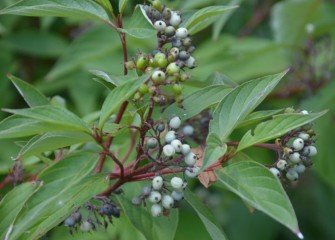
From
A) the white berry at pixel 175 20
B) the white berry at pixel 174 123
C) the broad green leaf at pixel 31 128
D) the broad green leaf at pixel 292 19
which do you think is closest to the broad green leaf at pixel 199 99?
the white berry at pixel 174 123

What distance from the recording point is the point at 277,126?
1.25 m

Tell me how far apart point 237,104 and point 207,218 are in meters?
0.24

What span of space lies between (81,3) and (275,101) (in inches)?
65.0

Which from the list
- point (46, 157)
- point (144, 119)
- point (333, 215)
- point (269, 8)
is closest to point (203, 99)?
point (144, 119)

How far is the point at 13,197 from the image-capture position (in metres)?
1.39

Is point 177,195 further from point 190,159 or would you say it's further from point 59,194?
point 59,194

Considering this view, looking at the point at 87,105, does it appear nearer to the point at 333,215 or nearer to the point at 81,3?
the point at 81,3

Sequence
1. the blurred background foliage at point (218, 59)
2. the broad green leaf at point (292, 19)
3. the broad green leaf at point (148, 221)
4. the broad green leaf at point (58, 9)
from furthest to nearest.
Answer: the broad green leaf at point (292, 19) → the blurred background foliage at point (218, 59) → the broad green leaf at point (148, 221) → the broad green leaf at point (58, 9)

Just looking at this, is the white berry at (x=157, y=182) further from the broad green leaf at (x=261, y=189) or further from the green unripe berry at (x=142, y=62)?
the green unripe berry at (x=142, y=62)

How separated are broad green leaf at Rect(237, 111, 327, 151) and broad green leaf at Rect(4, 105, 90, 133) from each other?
1.07 ft

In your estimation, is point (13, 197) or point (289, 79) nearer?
point (13, 197)

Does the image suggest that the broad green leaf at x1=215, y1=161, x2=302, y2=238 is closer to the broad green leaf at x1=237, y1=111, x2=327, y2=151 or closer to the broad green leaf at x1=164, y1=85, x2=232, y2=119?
the broad green leaf at x1=237, y1=111, x2=327, y2=151

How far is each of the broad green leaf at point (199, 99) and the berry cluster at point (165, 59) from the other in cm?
7

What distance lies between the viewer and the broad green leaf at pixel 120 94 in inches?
45.9
